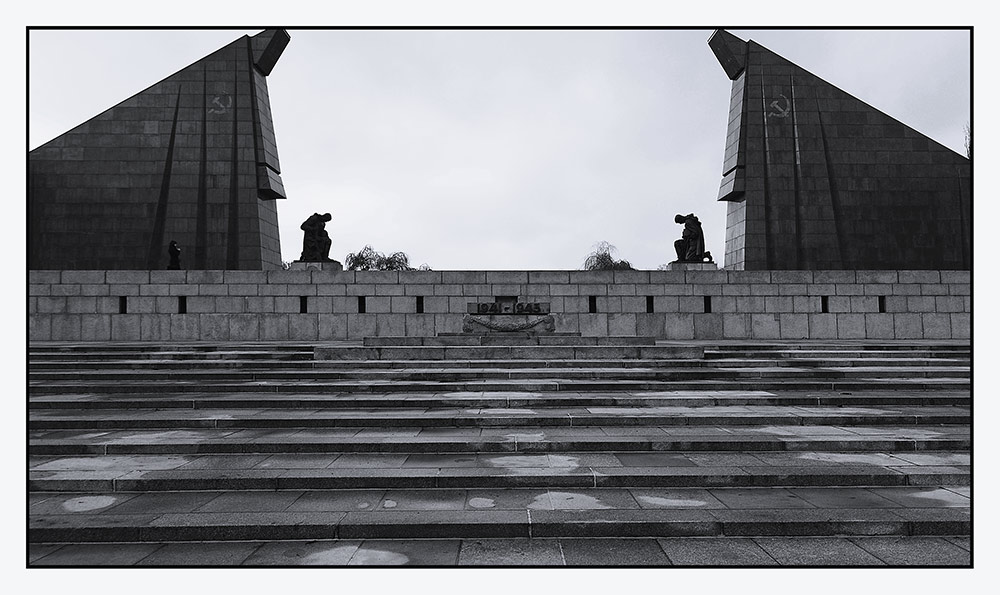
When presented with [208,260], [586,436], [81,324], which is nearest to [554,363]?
[586,436]

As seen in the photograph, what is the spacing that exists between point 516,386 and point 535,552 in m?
6.00

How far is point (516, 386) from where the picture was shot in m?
10.3

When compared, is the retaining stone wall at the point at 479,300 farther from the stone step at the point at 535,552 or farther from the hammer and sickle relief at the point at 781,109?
the stone step at the point at 535,552

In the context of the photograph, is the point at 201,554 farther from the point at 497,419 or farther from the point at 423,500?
the point at 497,419

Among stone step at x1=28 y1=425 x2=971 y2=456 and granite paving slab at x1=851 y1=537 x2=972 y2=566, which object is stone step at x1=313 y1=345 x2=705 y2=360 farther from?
granite paving slab at x1=851 y1=537 x2=972 y2=566

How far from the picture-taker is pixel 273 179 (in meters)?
25.8

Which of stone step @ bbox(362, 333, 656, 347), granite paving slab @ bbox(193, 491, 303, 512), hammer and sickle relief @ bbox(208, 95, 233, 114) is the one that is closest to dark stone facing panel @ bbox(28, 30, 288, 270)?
hammer and sickle relief @ bbox(208, 95, 233, 114)

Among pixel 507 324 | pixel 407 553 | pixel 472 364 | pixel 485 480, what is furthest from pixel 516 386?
pixel 407 553

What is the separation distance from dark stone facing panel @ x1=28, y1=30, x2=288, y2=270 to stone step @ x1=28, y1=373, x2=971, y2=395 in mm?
15024

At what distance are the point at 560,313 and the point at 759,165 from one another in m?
12.3

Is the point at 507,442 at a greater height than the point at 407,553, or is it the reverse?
the point at 507,442

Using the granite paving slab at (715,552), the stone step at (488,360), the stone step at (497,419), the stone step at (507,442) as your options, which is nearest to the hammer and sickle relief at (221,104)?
the stone step at (488,360)

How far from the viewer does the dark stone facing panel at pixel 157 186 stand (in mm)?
24125

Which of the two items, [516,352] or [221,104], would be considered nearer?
[516,352]
